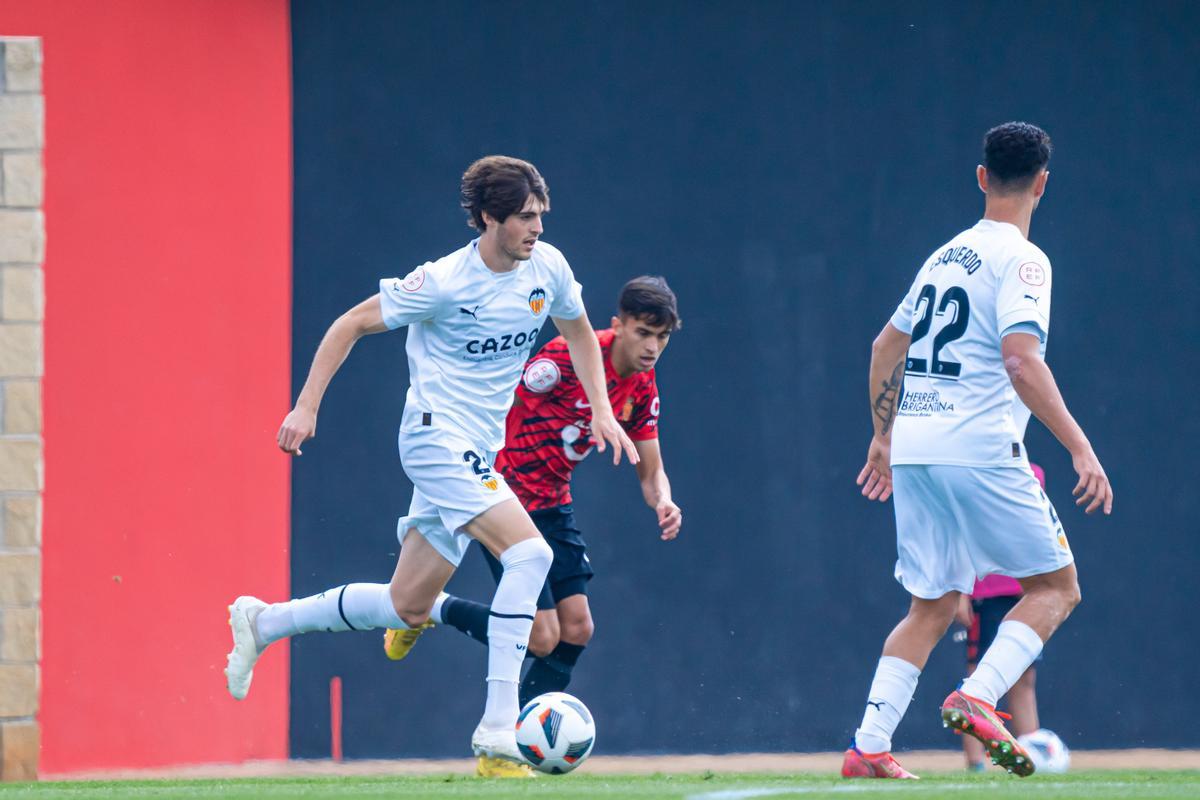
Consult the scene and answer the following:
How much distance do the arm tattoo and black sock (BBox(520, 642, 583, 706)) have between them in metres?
1.75

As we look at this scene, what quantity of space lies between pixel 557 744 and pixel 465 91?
382 cm

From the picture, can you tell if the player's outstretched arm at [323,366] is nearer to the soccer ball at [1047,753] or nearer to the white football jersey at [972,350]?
the white football jersey at [972,350]

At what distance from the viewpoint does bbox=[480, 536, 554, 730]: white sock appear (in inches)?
209

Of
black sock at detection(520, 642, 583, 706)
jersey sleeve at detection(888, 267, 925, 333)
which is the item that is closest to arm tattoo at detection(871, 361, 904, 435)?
jersey sleeve at detection(888, 267, 925, 333)

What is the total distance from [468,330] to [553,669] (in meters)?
1.65

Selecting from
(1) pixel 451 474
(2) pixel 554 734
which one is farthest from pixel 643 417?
(2) pixel 554 734

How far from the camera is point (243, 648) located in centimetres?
630

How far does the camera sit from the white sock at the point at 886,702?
198 inches

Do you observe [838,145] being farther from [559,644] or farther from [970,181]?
[559,644]

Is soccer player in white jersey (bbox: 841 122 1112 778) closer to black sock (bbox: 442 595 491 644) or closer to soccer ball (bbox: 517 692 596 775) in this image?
soccer ball (bbox: 517 692 596 775)

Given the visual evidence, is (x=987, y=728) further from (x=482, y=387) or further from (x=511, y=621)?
(x=482, y=387)

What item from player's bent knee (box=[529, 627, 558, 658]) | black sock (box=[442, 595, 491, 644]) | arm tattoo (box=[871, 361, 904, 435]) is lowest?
player's bent knee (box=[529, 627, 558, 658])

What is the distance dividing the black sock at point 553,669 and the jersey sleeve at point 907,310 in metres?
2.01

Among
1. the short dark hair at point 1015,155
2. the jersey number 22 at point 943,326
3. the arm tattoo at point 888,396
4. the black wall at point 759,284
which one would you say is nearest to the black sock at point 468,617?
the black wall at point 759,284
